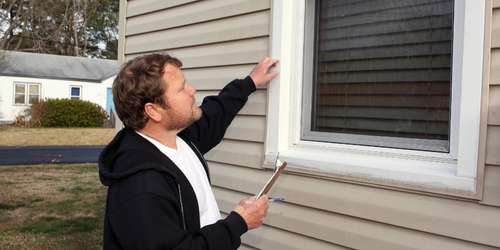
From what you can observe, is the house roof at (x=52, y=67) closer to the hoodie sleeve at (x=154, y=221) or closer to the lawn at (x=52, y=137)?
the lawn at (x=52, y=137)

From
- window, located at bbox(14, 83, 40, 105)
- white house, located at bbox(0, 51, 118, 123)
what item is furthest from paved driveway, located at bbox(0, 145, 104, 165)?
white house, located at bbox(0, 51, 118, 123)

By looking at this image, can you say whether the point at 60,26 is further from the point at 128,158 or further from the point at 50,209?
the point at 128,158

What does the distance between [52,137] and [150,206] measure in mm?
21118

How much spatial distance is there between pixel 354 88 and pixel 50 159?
14222mm

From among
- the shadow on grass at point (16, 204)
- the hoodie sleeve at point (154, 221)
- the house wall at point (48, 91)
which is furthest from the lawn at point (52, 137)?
the hoodie sleeve at point (154, 221)

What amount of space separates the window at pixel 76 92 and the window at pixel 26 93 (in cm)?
184

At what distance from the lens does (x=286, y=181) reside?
2.98 metres

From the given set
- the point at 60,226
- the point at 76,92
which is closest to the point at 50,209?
the point at 60,226

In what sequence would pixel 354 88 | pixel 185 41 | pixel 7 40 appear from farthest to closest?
pixel 7 40 → pixel 185 41 → pixel 354 88

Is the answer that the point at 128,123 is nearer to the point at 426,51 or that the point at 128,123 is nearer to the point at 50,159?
the point at 426,51

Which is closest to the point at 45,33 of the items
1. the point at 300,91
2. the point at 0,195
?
the point at 0,195

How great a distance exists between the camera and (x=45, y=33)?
43500mm

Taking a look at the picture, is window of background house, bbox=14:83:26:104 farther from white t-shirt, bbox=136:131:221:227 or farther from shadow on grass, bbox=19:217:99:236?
white t-shirt, bbox=136:131:221:227

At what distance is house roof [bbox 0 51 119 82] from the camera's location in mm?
29141
